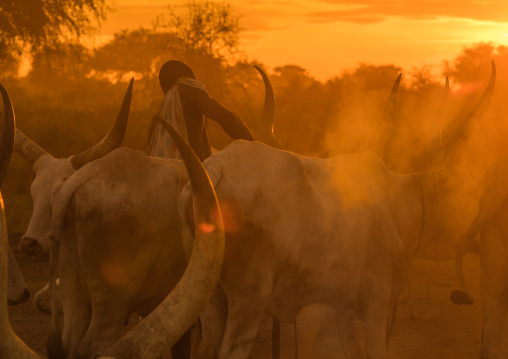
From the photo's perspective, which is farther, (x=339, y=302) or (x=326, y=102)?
(x=326, y=102)

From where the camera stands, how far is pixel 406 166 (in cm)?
697

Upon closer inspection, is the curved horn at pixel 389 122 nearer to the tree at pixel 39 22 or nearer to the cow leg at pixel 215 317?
the cow leg at pixel 215 317

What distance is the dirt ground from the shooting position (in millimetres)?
5230

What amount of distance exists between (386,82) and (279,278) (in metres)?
18.2

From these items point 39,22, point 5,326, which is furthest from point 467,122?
point 39,22

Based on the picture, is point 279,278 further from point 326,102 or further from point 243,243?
A: point 326,102

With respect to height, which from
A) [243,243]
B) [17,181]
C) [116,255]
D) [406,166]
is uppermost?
[243,243]

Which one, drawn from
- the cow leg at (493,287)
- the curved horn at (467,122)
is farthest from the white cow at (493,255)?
the curved horn at (467,122)

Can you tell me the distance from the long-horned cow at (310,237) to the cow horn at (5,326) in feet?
4.48

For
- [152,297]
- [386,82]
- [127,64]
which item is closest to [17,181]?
[386,82]

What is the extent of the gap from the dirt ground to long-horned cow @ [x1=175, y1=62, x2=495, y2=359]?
0.91 m

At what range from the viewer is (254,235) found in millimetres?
3479

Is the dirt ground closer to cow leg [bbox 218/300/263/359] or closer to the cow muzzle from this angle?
cow leg [bbox 218/300/263/359]

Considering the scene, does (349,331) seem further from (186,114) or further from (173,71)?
(173,71)
